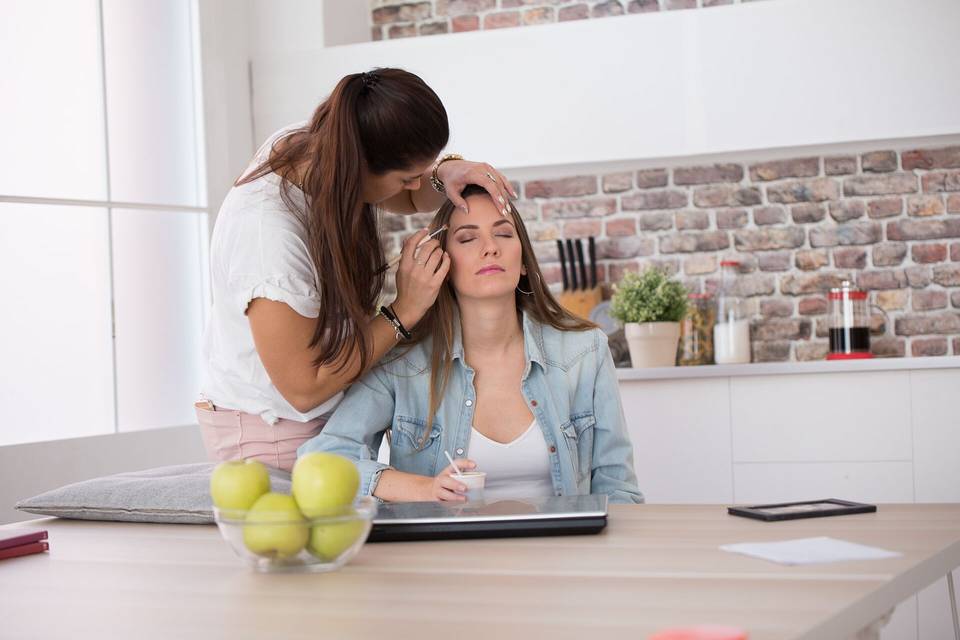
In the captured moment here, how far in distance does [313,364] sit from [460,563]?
0.74m

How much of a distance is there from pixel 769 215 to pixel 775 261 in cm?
Answer: 18

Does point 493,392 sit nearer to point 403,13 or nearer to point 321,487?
point 321,487

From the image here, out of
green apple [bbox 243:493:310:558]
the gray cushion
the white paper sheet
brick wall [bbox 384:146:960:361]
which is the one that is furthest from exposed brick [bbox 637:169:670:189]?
green apple [bbox 243:493:310:558]

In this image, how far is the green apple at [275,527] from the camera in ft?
3.98

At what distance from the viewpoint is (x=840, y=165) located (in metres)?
4.02

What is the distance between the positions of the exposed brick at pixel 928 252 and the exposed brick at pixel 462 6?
6.44 feet

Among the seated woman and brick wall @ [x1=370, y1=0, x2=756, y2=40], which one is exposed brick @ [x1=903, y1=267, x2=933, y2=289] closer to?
brick wall @ [x1=370, y1=0, x2=756, y2=40]

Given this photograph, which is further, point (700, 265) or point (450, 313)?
point (700, 265)

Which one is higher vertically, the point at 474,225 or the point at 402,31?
the point at 402,31

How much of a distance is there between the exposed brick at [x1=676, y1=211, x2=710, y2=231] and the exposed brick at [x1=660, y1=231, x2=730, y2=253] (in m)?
0.03

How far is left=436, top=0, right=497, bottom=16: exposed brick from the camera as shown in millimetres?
4465

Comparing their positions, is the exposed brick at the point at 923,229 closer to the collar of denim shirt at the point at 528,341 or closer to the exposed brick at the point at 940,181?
the exposed brick at the point at 940,181

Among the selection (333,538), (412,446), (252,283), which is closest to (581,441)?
(412,446)

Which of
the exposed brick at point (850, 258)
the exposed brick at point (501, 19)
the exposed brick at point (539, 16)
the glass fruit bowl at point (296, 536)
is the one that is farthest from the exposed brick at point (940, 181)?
the glass fruit bowl at point (296, 536)
